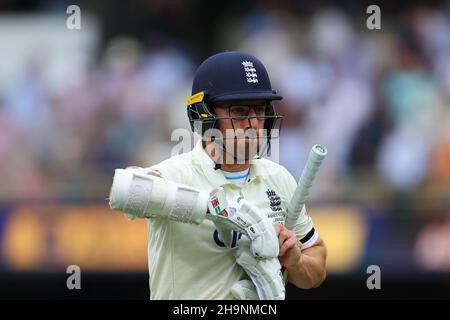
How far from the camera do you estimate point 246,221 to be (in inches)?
165

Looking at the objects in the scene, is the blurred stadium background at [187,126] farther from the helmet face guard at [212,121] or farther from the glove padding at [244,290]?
the glove padding at [244,290]

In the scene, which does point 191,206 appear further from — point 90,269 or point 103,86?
point 103,86

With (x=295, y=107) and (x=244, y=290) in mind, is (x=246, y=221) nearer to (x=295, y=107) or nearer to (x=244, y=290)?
(x=244, y=290)

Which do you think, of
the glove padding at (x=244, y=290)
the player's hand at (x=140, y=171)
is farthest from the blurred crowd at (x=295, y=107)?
the player's hand at (x=140, y=171)

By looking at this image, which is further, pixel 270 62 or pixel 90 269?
pixel 270 62

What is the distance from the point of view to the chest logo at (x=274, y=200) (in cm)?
458

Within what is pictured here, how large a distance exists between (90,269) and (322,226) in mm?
2135

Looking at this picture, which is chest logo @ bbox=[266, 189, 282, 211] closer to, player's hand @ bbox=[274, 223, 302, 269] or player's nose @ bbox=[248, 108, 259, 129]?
player's hand @ bbox=[274, 223, 302, 269]

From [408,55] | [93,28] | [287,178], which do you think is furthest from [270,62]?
[287,178]

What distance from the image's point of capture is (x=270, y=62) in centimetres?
1127

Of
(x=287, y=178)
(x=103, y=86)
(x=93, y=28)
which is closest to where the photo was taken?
(x=287, y=178)

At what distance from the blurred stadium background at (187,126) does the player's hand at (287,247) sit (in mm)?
4111

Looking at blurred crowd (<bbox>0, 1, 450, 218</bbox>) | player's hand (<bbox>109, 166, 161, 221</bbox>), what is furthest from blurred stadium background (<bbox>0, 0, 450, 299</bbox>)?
player's hand (<bbox>109, 166, 161, 221</bbox>)

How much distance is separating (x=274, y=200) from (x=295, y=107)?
6.29m
